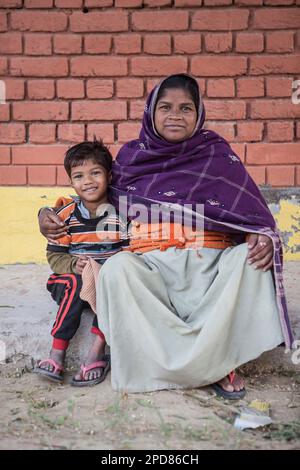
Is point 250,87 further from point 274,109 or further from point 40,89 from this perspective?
point 40,89

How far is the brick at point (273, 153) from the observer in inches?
154

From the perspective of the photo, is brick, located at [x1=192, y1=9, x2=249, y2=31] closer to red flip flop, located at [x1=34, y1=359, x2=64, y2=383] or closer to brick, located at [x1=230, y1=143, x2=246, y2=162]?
brick, located at [x1=230, y1=143, x2=246, y2=162]

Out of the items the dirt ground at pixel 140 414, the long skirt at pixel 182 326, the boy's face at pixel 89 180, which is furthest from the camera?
the boy's face at pixel 89 180

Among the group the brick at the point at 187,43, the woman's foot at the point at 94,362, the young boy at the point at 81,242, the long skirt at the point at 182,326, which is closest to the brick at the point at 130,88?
the brick at the point at 187,43

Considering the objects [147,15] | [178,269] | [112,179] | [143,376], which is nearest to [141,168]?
[112,179]

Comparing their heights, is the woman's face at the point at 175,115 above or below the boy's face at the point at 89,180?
above

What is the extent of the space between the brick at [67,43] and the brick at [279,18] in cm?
118

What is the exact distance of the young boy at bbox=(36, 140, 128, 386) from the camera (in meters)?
2.87

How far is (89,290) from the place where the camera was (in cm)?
284

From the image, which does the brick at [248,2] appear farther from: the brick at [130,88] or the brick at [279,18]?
the brick at [130,88]

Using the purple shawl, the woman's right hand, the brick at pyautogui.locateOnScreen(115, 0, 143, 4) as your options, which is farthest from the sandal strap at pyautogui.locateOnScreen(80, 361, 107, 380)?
the brick at pyautogui.locateOnScreen(115, 0, 143, 4)

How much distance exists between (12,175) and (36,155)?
21 cm
